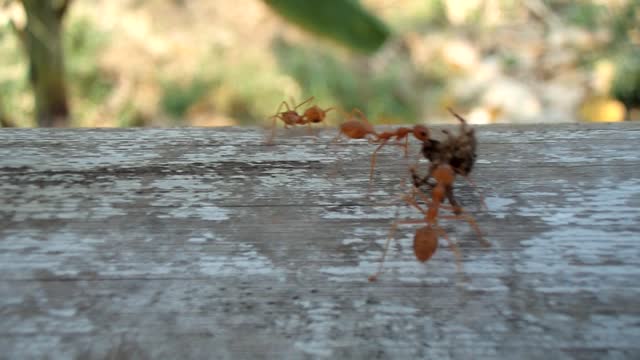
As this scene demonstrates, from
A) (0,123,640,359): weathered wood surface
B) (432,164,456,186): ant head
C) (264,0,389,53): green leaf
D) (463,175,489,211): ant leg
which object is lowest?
(0,123,640,359): weathered wood surface

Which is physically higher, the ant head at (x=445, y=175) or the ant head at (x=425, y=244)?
the ant head at (x=445, y=175)

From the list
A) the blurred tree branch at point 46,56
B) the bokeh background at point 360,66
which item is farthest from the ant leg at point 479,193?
the bokeh background at point 360,66

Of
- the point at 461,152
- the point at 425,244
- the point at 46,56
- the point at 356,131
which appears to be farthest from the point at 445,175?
the point at 46,56

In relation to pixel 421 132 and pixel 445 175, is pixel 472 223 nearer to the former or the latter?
pixel 445 175

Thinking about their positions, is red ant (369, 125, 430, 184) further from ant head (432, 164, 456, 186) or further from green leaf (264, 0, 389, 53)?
green leaf (264, 0, 389, 53)

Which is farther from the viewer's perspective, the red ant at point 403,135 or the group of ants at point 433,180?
the red ant at point 403,135

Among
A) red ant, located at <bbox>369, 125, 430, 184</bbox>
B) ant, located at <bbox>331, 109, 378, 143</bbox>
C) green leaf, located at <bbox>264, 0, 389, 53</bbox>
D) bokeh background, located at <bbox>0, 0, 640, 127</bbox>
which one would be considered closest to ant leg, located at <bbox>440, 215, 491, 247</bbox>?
red ant, located at <bbox>369, 125, 430, 184</bbox>

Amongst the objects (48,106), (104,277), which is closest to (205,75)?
(48,106)

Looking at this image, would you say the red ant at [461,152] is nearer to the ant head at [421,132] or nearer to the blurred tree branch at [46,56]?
the ant head at [421,132]
